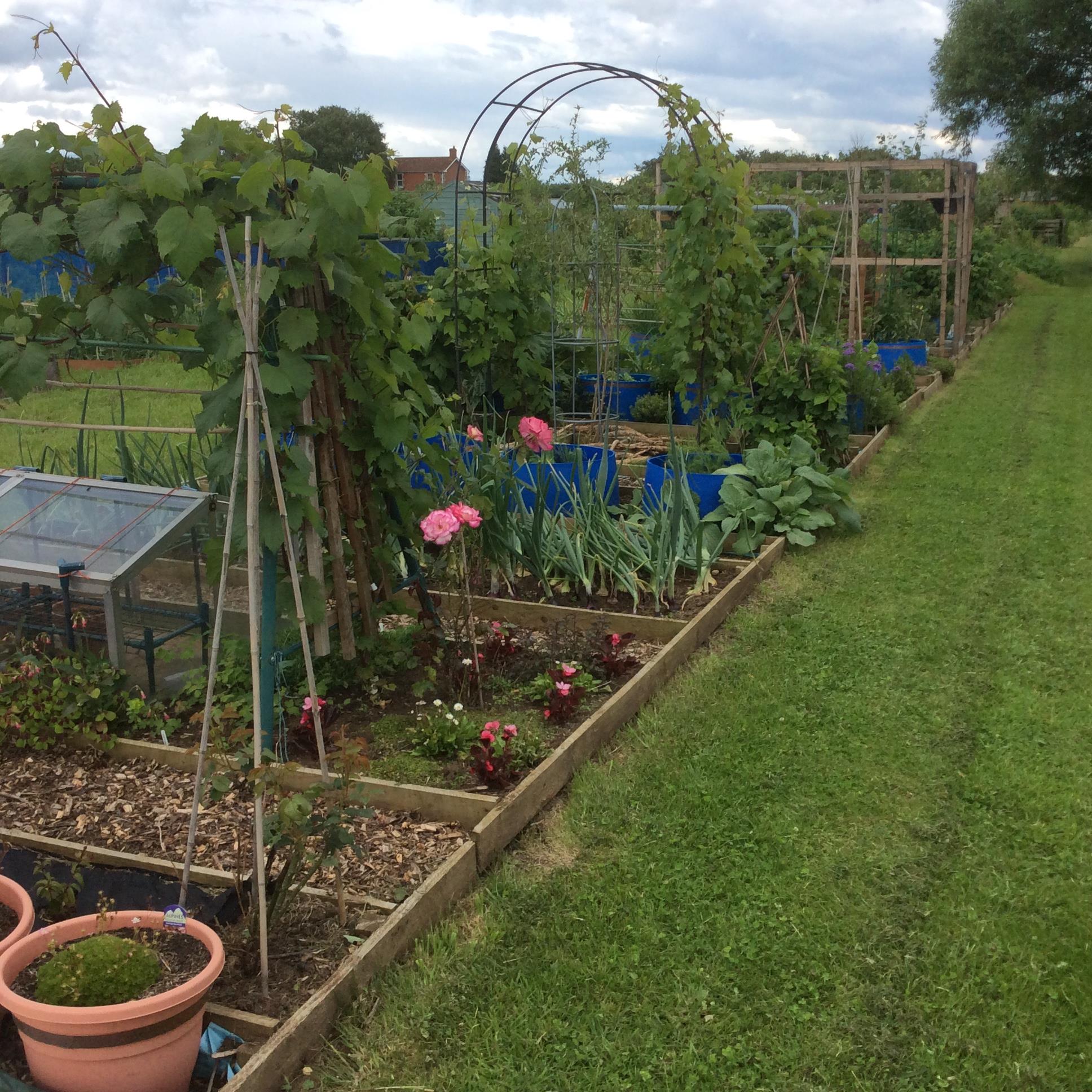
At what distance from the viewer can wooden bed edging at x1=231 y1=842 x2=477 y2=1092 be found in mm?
2156

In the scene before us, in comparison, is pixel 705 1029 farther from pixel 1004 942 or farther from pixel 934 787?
pixel 934 787

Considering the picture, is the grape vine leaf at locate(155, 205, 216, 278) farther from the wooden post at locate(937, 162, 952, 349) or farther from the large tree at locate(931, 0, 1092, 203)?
the large tree at locate(931, 0, 1092, 203)

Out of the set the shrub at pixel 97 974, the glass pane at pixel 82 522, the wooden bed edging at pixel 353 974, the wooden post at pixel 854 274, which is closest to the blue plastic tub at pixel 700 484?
the glass pane at pixel 82 522

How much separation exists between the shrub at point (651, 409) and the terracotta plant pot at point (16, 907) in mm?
6570

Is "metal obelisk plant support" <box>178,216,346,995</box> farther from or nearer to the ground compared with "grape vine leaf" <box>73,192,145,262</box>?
nearer to the ground

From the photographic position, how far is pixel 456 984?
2.48m

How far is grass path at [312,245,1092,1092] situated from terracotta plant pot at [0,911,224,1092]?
0.31 meters

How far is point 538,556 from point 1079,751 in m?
2.40

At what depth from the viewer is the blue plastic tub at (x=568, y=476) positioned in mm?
5309

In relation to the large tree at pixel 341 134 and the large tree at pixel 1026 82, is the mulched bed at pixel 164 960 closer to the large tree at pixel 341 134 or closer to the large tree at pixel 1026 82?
the large tree at pixel 1026 82

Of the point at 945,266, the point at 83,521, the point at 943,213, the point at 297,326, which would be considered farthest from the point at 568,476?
the point at 943,213

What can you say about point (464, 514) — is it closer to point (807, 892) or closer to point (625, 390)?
point (807, 892)

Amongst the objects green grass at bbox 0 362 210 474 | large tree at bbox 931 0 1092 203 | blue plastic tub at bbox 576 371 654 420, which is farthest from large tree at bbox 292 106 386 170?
blue plastic tub at bbox 576 371 654 420

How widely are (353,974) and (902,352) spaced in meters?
10.3
